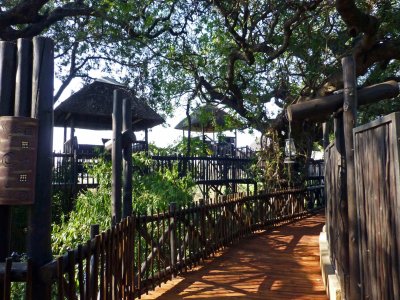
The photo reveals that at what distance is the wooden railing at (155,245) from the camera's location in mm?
3404

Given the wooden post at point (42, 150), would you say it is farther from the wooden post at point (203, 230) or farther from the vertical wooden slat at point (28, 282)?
the wooden post at point (203, 230)

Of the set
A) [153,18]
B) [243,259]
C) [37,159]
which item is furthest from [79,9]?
A: [37,159]

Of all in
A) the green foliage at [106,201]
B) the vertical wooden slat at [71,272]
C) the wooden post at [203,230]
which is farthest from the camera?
the green foliage at [106,201]

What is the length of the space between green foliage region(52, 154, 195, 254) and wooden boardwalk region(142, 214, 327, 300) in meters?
1.87

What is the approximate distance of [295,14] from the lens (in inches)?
454

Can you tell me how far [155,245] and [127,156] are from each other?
142cm

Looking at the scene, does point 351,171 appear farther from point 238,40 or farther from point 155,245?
point 238,40

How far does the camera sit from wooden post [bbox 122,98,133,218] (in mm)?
5894

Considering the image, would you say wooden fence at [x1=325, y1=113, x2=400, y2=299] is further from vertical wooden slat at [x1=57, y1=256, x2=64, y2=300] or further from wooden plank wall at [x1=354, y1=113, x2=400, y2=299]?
vertical wooden slat at [x1=57, y1=256, x2=64, y2=300]

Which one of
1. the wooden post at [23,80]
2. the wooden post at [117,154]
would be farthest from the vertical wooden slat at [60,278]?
the wooden post at [117,154]

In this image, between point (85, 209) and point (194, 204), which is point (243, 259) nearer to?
point (194, 204)

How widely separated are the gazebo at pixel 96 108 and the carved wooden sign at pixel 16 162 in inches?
535

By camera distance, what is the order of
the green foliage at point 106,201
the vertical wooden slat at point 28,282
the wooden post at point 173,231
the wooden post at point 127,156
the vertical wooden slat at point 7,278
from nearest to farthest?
the vertical wooden slat at point 7,278 → the vertical wooden slat at point 28,282 → the wooden post at point 127,156 → the wooden post at point 173,231 → the green foliage at point 106,201

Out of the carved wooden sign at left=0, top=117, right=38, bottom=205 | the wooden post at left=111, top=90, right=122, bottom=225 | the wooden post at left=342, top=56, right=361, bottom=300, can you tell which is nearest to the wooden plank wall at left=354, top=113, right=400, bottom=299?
the wooden post at left=342, top=56, right=361, bottom=300
